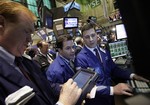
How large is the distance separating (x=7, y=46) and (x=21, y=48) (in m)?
0.09

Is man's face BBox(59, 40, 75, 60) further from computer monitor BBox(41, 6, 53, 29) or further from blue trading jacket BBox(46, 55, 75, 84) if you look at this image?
computer monitor BBox(41, 6, 53, 29)

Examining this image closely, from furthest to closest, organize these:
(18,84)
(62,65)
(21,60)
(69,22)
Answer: (69,22) → (62,65) → (21,60) → (18,84)

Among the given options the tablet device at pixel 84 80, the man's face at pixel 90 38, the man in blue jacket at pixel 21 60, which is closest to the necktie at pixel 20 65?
the man in blue jacket at pixel 21 60

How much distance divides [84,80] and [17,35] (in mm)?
525

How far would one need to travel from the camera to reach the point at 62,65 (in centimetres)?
285

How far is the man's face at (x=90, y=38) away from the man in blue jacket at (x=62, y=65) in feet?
0.95

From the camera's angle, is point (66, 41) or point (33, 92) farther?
point (66, 41)

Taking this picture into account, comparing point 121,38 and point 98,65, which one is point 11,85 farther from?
point 121,38

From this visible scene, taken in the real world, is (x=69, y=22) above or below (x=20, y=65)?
above

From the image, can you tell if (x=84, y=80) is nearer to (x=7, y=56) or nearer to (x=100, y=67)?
(x=7, y=56)

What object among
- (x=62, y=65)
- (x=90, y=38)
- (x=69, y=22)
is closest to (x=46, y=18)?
(x=69, y=22)

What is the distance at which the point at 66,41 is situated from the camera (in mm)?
3318

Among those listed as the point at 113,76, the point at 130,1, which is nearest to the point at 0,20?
the point at 130,1

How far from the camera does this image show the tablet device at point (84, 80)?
1.48 metres
